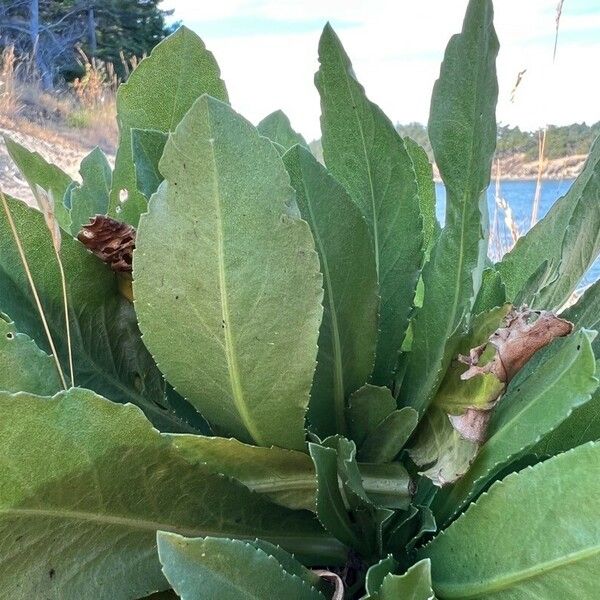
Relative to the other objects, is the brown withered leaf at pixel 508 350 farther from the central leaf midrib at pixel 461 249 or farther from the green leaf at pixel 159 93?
the green leaf at pixel 159 93

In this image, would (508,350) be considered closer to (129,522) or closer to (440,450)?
(440,450)

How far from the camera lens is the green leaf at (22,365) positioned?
0.39m

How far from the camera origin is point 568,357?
0.35 meters

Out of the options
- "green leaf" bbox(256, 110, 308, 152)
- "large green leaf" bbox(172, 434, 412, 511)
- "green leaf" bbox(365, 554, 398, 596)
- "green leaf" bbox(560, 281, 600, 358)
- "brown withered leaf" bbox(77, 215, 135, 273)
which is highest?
"green leaf" bbox(256, 110, 308, 152)

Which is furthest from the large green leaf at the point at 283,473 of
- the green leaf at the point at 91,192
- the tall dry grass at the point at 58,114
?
the tall dry grass at the point at 58,114

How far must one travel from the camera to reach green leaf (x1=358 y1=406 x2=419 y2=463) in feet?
1.37

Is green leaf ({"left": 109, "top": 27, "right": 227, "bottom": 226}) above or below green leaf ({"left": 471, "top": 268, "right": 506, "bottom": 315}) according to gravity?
above

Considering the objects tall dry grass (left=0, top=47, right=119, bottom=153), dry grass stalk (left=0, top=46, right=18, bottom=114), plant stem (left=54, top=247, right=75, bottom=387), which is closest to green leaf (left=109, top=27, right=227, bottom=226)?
plant stem (left=54, top=247, right=75, bottom=387)

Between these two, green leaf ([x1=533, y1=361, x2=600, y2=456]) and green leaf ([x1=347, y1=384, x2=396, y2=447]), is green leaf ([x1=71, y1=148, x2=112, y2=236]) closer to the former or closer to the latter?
green leaf ([x1=347, y1=384, x2=396, y2=447])

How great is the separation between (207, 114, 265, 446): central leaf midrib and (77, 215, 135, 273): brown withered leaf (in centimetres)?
10

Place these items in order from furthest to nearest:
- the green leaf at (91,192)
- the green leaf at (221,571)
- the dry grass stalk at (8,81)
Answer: the dry grass stalk at (8,81)
the green leaf at (91,192)
the green leaf at (221,571)

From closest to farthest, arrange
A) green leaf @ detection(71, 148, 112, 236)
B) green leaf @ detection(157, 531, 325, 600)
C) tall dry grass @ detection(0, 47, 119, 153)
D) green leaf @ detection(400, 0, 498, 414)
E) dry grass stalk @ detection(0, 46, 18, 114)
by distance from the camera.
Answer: green leaf @ detection(157, 531, 325, 600) → green leaf @ detection(400, 0, 498, 414) → green leaf @ detection(71, 148, 112, 236) → dry grass stalk @ detection(0, 46, 18, 114) → tall dry grass @ detection(0, 47, 119, 153)

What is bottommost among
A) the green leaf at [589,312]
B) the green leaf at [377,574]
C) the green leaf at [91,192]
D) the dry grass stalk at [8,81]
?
the dry grass stalk at [8,81]

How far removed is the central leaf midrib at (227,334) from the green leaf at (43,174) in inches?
10.9
